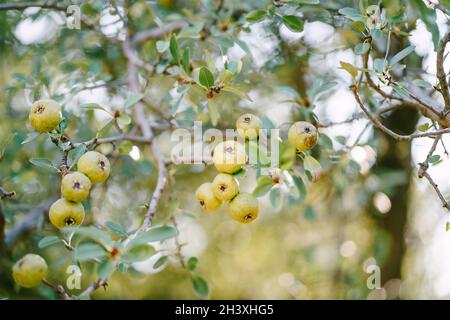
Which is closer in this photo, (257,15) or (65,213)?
(65,213)

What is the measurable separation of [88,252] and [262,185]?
50 cm

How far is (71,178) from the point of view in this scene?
1.19 m

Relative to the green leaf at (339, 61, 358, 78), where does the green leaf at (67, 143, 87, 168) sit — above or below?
below

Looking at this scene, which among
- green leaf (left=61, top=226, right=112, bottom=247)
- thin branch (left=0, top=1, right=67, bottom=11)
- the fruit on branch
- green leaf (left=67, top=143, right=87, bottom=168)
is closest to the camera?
green leaf (left=61, top=226, right=112, bottom=247)

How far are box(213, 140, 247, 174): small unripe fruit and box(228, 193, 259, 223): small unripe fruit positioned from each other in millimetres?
77

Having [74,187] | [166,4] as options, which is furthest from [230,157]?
[166,4]

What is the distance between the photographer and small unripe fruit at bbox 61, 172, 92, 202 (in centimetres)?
118

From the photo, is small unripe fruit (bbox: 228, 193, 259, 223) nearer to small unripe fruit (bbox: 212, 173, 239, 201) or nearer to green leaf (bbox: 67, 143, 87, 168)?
small unripe fruit (bbox: 212, 173, 239, 201)

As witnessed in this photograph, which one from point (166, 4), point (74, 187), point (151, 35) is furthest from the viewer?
point (166, 4)

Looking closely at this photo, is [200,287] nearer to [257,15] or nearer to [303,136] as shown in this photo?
[303,136]

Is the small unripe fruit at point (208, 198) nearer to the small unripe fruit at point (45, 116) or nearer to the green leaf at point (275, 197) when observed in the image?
the green leaf at point (275, 197)

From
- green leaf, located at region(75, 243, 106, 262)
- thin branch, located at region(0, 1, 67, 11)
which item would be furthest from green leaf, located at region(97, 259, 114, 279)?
thin branch, located at region(0, 1, 67, 11)
